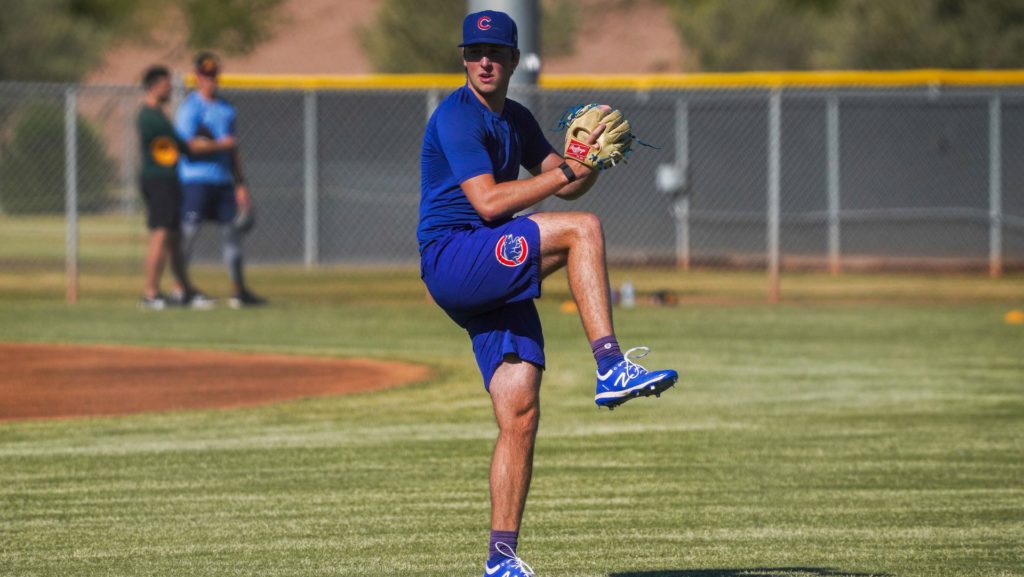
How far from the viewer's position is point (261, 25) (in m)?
74.1

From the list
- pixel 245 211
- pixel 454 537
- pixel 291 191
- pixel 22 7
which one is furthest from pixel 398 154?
pixel 22 7

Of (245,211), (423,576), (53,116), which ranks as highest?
(53,116)

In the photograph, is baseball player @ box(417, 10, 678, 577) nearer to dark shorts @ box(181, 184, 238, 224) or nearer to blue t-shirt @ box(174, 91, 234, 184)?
blue t-shirt @ box(174, 91, 234, 184)

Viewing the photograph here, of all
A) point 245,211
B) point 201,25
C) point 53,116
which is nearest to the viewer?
point 245,211

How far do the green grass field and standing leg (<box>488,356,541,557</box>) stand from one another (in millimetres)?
579

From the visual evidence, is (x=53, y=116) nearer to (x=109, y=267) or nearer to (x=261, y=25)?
(x=109, y=267)

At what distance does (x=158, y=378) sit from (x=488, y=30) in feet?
24.0

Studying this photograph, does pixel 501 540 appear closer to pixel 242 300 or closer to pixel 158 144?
pixel 158 144

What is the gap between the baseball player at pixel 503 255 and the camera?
584 cm

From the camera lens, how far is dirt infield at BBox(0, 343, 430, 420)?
37.7 ft

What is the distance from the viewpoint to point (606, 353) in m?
5.88

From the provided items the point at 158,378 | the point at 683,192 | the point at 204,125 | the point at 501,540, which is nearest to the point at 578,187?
the point at 501,540

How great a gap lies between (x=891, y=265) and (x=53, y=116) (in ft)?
62.1

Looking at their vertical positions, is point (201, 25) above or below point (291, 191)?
above
